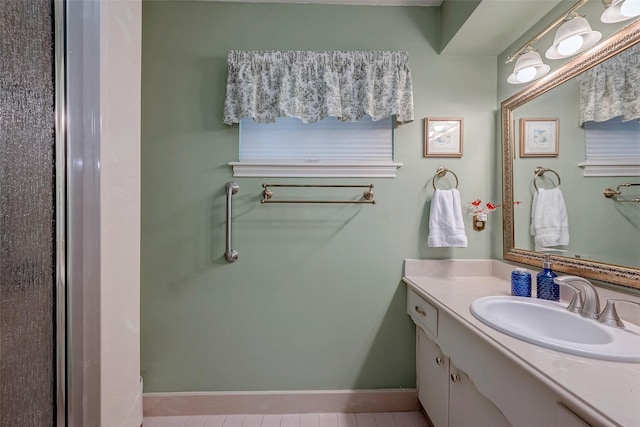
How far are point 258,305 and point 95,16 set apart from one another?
1428 mm

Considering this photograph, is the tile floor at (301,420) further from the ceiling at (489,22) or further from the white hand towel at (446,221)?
the ceiling at (489,22)

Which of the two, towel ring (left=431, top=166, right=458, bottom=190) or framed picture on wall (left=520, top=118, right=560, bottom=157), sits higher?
framed picture on wall (left=520, top=118, right=560, bottom=157)

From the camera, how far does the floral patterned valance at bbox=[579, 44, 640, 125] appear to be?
950 mm

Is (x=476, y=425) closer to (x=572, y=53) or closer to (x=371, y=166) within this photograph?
(x=371, y=166)

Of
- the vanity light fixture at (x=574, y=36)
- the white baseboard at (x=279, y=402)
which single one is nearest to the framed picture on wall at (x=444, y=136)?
the vanity light fixture at (x=574, y=36)

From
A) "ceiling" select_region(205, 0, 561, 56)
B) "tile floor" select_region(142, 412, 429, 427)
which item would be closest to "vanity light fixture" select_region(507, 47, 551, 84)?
"ceiling" select_region(205, 0, 561, 56)

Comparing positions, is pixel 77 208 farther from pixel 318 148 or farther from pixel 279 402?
pixel 279 402

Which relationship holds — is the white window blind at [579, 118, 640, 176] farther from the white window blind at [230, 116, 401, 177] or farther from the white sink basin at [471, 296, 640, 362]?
the white window blind at [230, 116, 401, 177]

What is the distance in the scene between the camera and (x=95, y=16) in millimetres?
839

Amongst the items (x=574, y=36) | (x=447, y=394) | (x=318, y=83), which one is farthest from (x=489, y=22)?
(x=447, y=394)

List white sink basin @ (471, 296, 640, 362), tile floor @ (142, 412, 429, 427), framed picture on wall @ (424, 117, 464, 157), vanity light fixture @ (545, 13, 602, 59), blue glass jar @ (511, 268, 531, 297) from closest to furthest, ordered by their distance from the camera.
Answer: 1. white sink basin @ (471, 296, 640, 362)
2. vanity light fixture @ (545, 13, 602, 59)
3. blue glass jar @ (511, 268, 531, 297)
4. tile floor @ (142, 412, 429, 427)
5. framed picture on wall @ (424, 117, 464, 157)

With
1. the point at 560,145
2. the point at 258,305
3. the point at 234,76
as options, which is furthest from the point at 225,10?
the point at 560,145

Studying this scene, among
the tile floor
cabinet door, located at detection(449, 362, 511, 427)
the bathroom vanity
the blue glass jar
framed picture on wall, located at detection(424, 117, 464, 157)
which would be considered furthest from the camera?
framed picture on wall, located at detection(424, 117, 464, 157)

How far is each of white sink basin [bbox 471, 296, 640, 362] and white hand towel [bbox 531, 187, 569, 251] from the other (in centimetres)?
35
